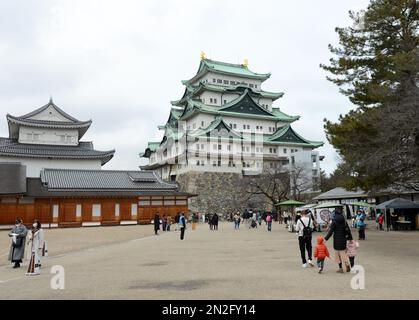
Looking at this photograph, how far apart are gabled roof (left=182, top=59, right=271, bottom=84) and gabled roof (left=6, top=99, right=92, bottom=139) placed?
20587mm

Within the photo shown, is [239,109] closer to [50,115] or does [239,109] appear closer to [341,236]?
[50,115]

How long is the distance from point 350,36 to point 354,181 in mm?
7042

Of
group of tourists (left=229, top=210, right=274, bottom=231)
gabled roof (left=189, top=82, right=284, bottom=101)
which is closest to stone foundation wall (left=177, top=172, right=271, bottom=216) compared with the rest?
group of tourists (left=229, top=210, right=274, bottom=231)

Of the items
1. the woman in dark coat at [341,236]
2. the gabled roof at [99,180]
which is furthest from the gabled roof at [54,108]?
the woman in dark coat at [341,236]

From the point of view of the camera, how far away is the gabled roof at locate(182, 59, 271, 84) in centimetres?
5739

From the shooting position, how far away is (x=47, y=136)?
45.0 m

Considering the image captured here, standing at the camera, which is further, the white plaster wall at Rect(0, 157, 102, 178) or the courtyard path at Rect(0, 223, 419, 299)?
the white plaster wall at Rect(0, 157, 102, 178)

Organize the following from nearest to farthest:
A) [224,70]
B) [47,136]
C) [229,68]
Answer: [47,136], [224,70], [229,68]

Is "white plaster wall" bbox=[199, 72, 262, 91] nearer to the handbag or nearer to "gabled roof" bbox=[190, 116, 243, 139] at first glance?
"gabled roof" bbox=[190, 116, 243, 139]

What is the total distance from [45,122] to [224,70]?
28018mm

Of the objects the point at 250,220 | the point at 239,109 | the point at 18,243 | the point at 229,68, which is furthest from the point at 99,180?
the point at 229,68

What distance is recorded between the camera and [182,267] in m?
9.98

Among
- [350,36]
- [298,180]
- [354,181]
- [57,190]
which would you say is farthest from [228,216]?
[350,36]

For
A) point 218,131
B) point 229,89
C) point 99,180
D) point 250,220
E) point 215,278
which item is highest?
point 229,89
